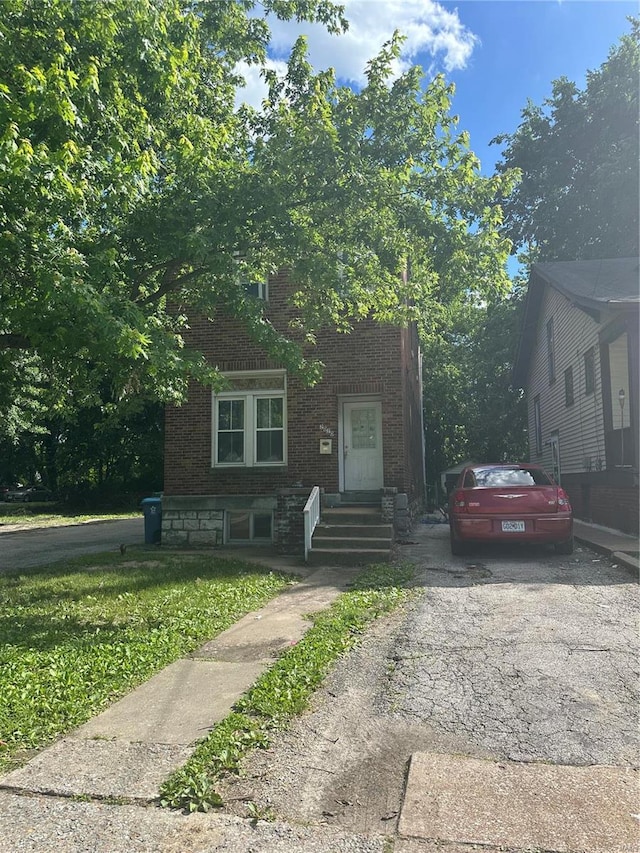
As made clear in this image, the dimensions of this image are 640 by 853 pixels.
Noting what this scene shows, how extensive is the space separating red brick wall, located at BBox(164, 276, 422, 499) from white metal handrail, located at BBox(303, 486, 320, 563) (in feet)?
3.67

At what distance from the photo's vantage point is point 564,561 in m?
9.60

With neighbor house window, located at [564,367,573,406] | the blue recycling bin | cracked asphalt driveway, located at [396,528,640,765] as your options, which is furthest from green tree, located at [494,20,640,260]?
cracked asphalt driveway, located at [396,528,640,765]

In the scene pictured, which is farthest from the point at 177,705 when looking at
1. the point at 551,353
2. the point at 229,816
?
the point at 551,353

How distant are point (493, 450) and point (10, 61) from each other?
29597 millimetres

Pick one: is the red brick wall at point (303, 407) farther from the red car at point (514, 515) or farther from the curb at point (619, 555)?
the curb at point (619, 555)

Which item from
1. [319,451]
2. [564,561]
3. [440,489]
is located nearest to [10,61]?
[319,451]

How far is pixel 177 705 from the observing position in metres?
4.05

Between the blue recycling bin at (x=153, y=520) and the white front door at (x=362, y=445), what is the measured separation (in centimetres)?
402

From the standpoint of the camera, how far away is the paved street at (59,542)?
1212cm

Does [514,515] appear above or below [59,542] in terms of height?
above

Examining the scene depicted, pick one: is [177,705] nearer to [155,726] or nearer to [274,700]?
[155,726]

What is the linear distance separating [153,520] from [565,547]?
8129 mm

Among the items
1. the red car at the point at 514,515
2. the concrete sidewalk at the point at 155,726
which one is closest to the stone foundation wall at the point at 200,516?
the red car at the point at 514,515

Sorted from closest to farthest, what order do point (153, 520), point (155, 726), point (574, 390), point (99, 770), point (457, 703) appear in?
point (99, 770)
point (155, 726)
point (457, 703)
point (153, 520)
point (574, 390)
